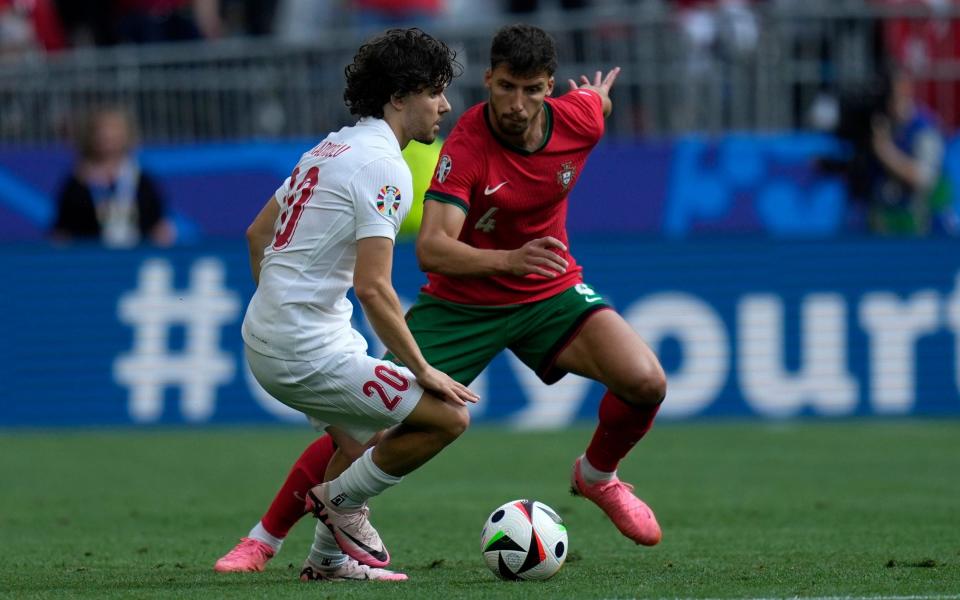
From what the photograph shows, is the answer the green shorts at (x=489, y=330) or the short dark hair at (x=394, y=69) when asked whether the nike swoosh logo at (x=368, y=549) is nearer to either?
the green shorts at (x=489, y=330)

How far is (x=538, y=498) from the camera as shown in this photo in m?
9.39

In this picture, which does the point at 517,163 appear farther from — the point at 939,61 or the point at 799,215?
the point at 939,61

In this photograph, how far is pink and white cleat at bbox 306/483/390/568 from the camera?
6.30 meters

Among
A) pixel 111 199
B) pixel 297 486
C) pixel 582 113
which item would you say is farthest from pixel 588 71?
pixel 297 486

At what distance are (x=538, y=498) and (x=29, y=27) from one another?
8.80m

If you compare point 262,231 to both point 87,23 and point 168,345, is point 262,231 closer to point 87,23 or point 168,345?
point 168,345

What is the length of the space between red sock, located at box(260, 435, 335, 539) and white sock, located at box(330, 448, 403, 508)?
43 centimetres

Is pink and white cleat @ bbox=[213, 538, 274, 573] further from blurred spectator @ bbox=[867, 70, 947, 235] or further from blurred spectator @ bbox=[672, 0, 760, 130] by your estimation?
blurred spectator @ bbox=[672, 0, 760, 130]

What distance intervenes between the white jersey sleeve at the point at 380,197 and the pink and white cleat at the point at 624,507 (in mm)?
1848

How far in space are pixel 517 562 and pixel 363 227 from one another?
1.45 meters

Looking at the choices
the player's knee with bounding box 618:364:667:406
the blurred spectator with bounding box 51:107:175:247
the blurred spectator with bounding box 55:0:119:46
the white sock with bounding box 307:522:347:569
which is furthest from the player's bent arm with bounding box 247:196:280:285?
the blurred spectator with bounding box 55:0:119:46

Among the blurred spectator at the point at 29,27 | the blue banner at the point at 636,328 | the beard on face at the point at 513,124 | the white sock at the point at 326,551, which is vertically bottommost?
the blue banner at the point at 636,328

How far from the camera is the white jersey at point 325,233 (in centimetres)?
593

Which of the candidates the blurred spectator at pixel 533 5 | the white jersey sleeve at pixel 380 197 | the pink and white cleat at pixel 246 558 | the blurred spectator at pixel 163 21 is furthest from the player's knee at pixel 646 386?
the blurred spectator at pixel 533 5
